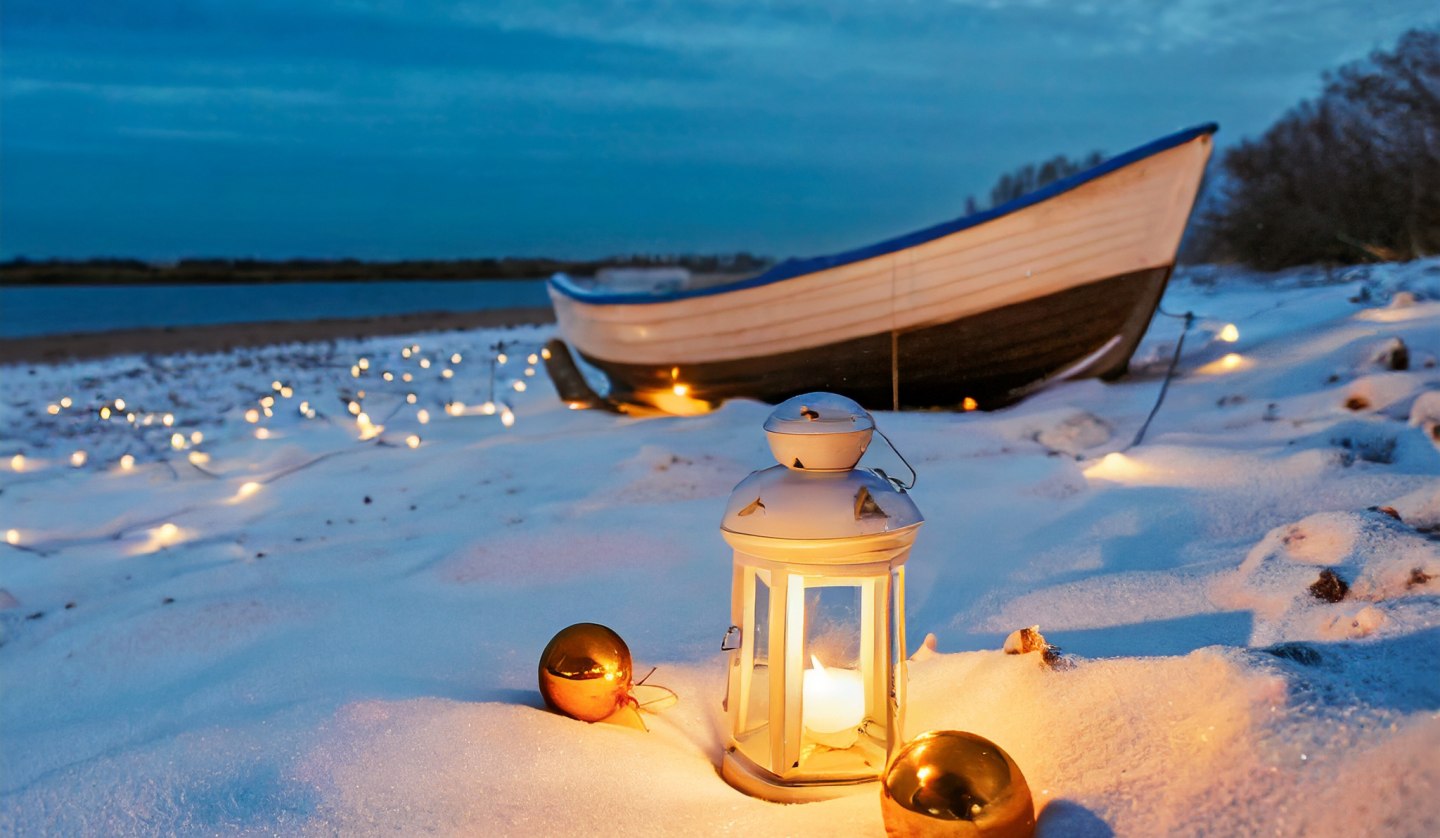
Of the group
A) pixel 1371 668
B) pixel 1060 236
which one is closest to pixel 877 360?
pixel 1060 236

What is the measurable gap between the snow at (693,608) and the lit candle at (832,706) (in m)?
0.14

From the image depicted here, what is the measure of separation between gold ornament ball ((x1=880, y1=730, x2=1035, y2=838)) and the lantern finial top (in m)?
0.50

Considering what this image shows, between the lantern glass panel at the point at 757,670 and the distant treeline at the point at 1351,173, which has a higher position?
the distant treeline at the point at 1351,173

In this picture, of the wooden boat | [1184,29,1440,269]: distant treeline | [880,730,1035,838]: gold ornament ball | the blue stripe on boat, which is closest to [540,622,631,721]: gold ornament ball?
[880,730,1035,838]: gold ornament ball

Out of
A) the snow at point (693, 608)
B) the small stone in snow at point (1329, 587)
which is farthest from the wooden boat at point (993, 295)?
the small stone in snow at point (1329, 587)

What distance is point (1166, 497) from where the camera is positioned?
3035mm

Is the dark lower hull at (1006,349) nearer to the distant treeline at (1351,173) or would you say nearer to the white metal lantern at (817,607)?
the white metal lantern at (817,607)

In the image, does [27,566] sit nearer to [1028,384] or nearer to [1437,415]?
[1028,384]

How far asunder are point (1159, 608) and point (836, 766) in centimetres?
103

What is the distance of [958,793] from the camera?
1358 millimetres


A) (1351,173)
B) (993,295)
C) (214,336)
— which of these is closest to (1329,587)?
(993,295)

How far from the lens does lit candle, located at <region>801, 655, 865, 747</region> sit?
180cm

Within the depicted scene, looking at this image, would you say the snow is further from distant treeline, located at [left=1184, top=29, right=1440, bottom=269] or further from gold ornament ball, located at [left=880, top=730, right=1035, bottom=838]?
distant treeline, located at [left=1184, top=29, right=1440, bottom=269]

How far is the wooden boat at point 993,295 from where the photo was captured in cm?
454
